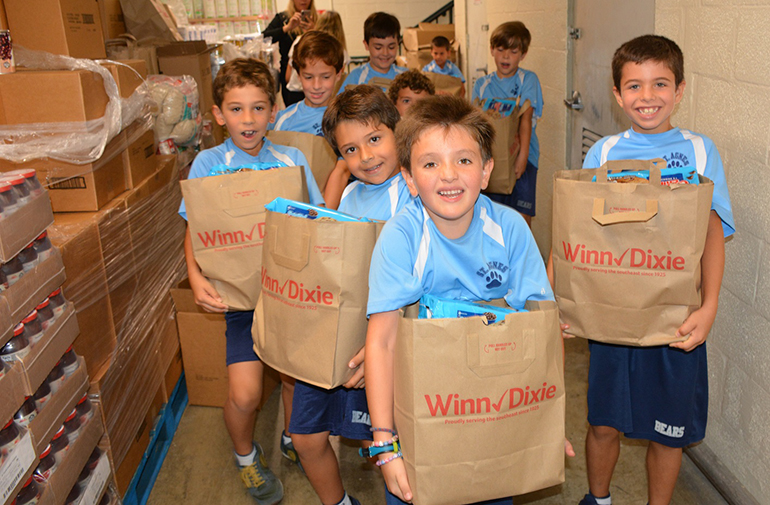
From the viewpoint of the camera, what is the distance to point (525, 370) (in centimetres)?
118

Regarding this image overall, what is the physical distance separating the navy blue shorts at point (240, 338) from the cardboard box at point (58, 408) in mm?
414

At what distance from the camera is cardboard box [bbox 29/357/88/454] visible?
152 centimetres

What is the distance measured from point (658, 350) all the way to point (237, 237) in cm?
115

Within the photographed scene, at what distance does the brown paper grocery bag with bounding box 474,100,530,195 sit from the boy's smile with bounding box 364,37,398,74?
67cm

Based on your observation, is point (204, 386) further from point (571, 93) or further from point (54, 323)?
point (571, 93)

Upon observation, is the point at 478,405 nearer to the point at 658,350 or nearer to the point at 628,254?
the point at 628,254

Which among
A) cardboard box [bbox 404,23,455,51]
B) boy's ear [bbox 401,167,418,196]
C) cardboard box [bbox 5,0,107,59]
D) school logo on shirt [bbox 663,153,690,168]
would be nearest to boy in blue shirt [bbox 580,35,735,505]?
school logo on shirt [bbox 663,153,690,168]

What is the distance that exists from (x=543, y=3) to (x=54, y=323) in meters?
3.30

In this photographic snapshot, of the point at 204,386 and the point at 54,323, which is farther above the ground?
the point at 54,323

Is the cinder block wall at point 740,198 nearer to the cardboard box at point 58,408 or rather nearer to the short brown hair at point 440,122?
the short brown hair at point 440,122

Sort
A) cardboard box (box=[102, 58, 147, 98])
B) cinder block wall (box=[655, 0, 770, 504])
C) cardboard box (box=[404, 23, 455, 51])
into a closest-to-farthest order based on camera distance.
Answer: cinder block wall (box=[655, 0, 770, 504])
cardboard box (box=[102, 58, 147, 98])
cardboard box (box=[404, 23, 455, 51])

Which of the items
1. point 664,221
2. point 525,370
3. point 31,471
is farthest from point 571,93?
point 31,471

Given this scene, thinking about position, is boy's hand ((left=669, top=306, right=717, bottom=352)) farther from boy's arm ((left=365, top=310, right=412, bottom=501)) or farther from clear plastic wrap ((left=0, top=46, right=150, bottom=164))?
clear plastic wrap ((left=0, top=46, right=150, bottom=164))

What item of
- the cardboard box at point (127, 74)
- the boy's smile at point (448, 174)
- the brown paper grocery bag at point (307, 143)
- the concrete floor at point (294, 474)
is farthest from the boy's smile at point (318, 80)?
the boy's smile at point (448, 174)
